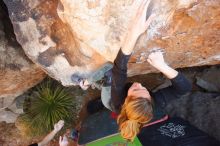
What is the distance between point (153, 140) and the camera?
14.2 ft

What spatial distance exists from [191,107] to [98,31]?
9.20 feet

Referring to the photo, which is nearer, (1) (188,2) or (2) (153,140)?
(1) (188,2)

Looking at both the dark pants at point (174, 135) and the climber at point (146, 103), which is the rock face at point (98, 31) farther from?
the dark pants at point (174, 135)

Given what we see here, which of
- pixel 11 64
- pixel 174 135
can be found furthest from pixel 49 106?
pixel 174 135

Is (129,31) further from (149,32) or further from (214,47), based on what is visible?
(214,47)

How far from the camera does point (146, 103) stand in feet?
11.9

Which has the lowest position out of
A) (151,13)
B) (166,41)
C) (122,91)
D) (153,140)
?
→ (153,140)

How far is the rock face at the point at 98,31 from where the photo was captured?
361 centimetres

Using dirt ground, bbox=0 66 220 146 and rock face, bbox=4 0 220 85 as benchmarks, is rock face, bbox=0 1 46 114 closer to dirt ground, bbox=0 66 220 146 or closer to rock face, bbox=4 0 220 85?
rock face, bbox=4 0 220 85

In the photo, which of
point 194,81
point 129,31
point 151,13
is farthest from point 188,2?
point 194,81

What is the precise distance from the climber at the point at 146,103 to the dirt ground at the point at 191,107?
133 centimetres

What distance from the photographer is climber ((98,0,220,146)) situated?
3457 millimetres

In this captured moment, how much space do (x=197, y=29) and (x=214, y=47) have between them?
568mm

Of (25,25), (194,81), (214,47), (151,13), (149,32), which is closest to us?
(151,13)
